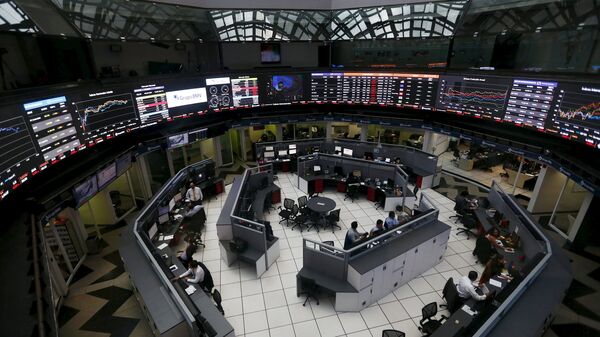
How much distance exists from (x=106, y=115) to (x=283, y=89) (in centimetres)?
757

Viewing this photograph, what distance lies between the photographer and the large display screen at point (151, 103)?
9.92 m

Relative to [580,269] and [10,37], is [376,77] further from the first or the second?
[10,37]

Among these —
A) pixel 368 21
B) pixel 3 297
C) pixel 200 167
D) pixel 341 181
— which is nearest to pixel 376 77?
pixel 368 21

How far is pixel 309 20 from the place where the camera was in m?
13.1

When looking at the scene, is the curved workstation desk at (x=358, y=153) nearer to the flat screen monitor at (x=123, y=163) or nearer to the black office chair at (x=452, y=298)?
the flat screen monitor at (x=123, y=163)

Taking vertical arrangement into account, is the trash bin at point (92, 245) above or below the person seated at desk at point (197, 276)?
below

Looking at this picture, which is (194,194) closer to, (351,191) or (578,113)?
(351,191)

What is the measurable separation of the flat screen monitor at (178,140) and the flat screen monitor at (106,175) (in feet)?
8.56

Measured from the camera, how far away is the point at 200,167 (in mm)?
11836

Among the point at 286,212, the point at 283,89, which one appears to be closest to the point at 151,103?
the point at 283,89

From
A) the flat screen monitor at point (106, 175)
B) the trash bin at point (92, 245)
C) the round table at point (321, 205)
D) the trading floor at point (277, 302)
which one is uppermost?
the flat screen monitor at point (106, 175)

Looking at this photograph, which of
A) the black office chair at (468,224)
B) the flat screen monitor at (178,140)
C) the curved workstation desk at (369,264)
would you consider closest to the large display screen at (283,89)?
the flat screen monitor at (178,140)

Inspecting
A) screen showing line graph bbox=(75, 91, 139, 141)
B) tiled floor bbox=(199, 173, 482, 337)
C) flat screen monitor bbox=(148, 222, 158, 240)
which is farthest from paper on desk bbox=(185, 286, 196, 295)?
screen showing line graph bbox=(75, 91, 139, 141)

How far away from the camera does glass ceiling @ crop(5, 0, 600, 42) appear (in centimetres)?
807
